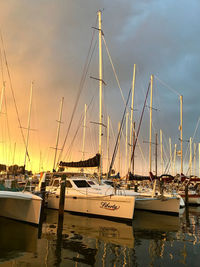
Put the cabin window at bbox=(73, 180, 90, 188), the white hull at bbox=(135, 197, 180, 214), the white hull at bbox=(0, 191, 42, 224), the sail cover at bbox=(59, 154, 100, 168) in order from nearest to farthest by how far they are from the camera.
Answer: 1. the white hull at bbox=(0, 191, 42, 224)
2. the sail cover at bbox=(59, 154, 100, 168)
3. the cabin window at bbox=(73, 180, 90, 188)
4. the white hull at bbox=(135, 197, 180, 214)

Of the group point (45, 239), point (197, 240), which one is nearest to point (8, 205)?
point (45, 239)

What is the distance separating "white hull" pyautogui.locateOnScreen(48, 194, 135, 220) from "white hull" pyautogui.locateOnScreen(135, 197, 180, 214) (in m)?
3.34

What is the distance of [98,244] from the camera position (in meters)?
9.43

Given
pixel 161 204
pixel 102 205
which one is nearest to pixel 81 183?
pixel 102 205

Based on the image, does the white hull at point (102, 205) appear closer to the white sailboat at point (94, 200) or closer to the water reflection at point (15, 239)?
the white sailboat at point (94, 200)

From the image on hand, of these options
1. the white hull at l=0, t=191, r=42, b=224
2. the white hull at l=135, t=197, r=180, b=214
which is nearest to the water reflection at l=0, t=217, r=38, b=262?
the white hull at l=0, t=191, r=42, b=224

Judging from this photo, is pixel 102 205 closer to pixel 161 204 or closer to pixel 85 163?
pixel 85 163

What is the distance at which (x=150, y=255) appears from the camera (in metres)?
8.32

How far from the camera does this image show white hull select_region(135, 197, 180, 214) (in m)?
17.5

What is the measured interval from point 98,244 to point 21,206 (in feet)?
16.8

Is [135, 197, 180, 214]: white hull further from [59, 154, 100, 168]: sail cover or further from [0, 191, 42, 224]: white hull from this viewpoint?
[0, 191, 42, 224]: white hull

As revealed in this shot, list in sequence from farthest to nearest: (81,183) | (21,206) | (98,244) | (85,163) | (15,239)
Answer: (85,163)
(81,183)
(21,206)
(15,239)
(98,244)

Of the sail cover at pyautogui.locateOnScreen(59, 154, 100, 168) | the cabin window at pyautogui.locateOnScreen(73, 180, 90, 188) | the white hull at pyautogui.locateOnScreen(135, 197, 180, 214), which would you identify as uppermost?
the sail cover at pyautogui.locateOnScreen(59, 154, 100, 168)

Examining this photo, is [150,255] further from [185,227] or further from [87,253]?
[185,227]
